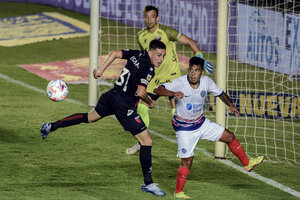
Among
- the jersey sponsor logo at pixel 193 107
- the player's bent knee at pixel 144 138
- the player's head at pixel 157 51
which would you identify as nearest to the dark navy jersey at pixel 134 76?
the player's head at pixel 157 51

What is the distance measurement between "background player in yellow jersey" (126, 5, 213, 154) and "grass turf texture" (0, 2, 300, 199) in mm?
717

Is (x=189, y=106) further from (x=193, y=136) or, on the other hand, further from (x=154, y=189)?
(x=154, y=189)

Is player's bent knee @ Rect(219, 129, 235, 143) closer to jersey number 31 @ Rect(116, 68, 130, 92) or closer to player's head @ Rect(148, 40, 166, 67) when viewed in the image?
player's head @ Rect(148, 40, 166, 67)

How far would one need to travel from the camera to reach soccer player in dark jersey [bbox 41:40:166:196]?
7906 mm

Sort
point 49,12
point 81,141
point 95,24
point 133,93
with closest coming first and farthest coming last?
point 133,93 < point 81,141 < point 95,24 < point 49,12

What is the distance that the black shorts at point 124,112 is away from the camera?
320 inches

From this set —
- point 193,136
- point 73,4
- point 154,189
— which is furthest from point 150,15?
point 73,4

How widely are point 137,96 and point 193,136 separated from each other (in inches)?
34.0

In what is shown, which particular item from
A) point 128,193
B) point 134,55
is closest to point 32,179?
point 128,193

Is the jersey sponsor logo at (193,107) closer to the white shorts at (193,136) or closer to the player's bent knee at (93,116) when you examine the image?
the white shorts at (193,136)

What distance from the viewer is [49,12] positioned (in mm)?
28859

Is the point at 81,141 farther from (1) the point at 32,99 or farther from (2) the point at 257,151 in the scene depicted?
(1) the point at 32,99

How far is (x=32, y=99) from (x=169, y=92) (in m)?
7.37

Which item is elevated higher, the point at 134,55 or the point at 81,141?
the point at 134,55
